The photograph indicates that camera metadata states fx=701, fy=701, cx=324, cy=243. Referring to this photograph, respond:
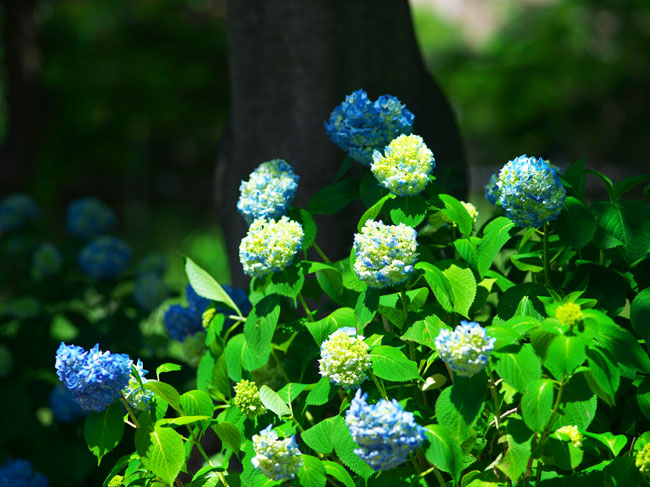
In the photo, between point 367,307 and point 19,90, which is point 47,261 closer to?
point 367,307

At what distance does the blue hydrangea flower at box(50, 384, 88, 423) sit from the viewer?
2861 millimetres

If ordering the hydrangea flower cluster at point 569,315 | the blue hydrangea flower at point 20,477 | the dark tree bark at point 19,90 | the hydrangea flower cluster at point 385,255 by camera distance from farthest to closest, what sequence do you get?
the dark tree bark at point 19,90, the blue hydrangea flower at point 20,477, the hydrangea flower cluster at point 385,255, the hydrangea flower cluster at point 569,315

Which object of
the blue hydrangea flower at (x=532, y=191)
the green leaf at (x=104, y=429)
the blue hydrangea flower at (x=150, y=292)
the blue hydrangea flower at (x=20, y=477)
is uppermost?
the blue hydrangea flower at (x=532, y=191)

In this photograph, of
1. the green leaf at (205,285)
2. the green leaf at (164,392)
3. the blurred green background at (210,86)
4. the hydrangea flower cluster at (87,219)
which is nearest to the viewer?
the green leaf at (164,392)

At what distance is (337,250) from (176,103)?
8.91 meters

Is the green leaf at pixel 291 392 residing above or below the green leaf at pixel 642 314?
below

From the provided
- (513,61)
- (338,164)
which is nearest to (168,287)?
(338,164)

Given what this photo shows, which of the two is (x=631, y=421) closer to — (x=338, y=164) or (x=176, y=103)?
(x=338, y=164)

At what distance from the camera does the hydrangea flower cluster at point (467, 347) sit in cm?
126

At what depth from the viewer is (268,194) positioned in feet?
5.78

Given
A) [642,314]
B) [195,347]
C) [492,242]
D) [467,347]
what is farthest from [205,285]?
[642,314]

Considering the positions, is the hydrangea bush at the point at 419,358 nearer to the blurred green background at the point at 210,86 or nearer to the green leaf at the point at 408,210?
the green leaf at the point at 408,210

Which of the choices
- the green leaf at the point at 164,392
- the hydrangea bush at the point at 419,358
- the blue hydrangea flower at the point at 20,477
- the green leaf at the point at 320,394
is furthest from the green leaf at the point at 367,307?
Result: the blue hydrangea flower at the point at 20,477

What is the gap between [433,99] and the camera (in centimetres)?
297
